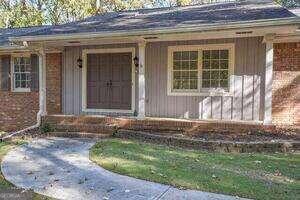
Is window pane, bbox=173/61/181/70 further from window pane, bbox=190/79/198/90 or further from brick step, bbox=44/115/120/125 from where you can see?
brick step, bbox=44/115/120/125

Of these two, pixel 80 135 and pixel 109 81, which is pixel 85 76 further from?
pixel 80 135

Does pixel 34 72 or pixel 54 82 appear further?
pixel 34 72

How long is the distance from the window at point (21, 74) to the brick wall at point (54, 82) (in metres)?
1.21

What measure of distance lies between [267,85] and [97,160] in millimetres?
4870

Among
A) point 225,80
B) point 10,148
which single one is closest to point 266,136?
point 225,80

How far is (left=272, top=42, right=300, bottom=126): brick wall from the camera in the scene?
10531 millimetres

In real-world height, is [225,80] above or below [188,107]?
above

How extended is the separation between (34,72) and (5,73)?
1351 millimetres

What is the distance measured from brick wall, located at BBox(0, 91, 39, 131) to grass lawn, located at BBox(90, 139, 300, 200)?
5.68 metres

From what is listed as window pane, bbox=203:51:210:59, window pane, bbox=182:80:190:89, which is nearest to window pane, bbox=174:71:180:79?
window pane, bbox=182:80:190:89

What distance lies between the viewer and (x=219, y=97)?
10.9 metres

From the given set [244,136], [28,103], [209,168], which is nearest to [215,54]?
[244,136]

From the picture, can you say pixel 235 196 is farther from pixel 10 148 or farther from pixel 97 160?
pixel 10 148

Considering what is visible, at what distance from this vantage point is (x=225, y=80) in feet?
36.0
